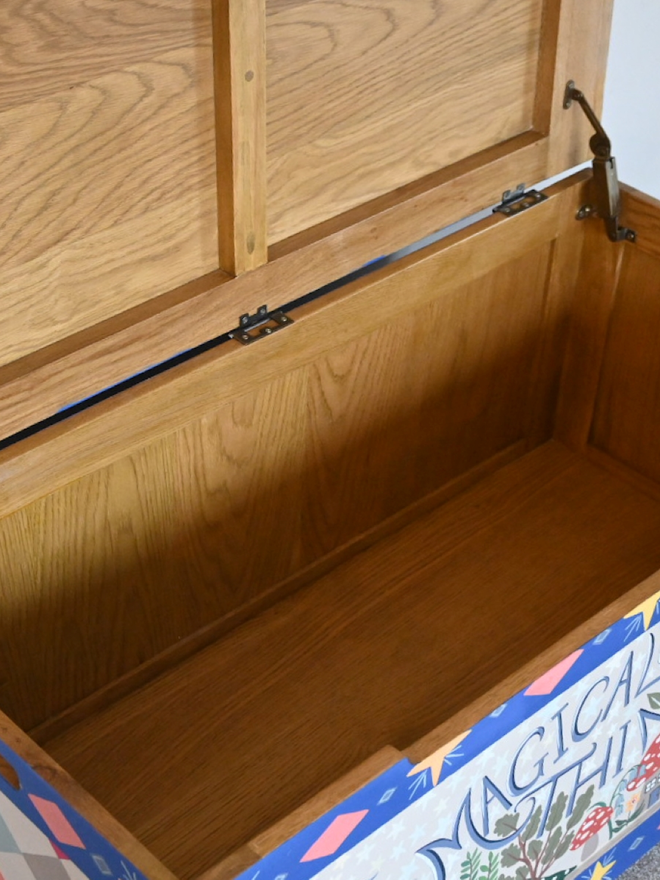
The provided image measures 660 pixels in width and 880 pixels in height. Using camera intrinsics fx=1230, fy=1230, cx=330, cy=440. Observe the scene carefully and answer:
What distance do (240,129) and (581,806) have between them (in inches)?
28.2

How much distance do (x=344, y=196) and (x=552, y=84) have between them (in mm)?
306

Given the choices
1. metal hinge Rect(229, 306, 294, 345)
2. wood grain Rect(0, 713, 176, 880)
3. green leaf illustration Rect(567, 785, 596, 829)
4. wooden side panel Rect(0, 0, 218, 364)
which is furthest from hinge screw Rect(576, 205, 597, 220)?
wood grain Rect(0, 713, 176, 880)

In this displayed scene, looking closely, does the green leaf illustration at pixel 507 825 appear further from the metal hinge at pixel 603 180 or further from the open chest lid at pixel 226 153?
the metal hinge at pixel 603 180

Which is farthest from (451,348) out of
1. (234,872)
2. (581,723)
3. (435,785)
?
(234,872)

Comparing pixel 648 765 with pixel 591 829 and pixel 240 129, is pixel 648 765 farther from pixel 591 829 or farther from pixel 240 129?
pixel 240 129

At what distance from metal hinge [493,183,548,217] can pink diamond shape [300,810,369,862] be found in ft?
2.58

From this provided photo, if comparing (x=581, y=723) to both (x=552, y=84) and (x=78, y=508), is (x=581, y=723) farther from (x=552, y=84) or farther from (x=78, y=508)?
(x=552, y=84)

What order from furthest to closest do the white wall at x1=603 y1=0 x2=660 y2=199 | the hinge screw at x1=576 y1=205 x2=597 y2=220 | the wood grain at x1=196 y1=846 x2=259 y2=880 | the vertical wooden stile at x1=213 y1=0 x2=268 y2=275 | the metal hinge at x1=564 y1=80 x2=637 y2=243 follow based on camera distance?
the white wall at x1=603 y1=0 x2=660 y2=199 → the hinge screw at x1=576 y1=205 x2=597 y2=220 → the metal hinge at x1=564 y1=80 x2=637 y2=243 → the vertical wooden stile at x1=213 y1=0 x2=268 y2=275 → the wood grain at x1=196 y1=846 x2=259 y2=880

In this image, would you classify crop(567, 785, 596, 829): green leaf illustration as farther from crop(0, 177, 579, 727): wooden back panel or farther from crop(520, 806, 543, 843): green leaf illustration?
crop(0, 177, 579, 727): wooden back panel

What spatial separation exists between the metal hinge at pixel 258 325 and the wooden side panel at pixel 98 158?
98 millimetres

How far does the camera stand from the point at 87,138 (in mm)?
1015

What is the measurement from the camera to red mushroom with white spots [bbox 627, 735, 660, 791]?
4.17 ft

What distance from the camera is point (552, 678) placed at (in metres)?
0.98

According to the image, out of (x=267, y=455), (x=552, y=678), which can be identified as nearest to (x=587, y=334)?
(x=267, y=455)
